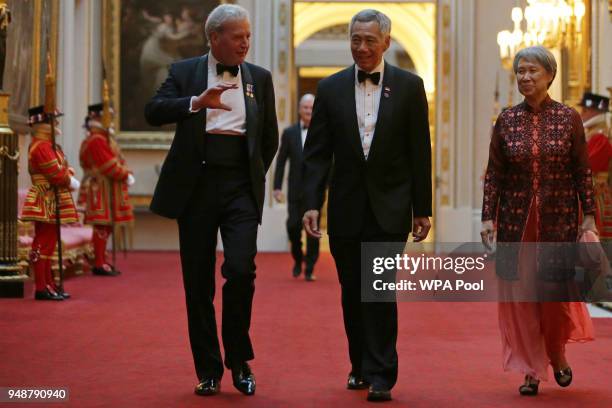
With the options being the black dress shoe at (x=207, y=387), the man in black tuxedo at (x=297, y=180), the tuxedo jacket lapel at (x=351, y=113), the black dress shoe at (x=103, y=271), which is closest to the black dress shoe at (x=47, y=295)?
the black dress shoe at (x=103, y=271)

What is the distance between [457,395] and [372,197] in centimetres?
96

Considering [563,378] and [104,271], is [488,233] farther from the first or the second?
[104,271]

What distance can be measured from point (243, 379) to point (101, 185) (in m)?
7.08

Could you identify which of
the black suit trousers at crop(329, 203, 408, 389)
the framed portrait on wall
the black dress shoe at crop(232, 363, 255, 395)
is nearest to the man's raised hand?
the black suit trousers at crop(329, 203, 408, 389)

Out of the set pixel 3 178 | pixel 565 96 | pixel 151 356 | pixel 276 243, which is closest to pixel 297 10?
pixel 276 243

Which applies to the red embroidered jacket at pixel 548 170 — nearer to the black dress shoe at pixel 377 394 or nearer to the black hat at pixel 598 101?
the black dress shoe at pixel 377 394

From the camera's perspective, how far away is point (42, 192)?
9.12m

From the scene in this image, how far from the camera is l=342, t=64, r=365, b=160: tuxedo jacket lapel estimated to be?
15.7 feet

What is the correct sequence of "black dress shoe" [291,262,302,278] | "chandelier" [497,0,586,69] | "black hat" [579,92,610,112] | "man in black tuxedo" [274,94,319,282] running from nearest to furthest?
"black hat" [579,92,610,112]
"man in black tuxedo" [274,94,319,282]
"black dress shoe" [291,262,302,278]
"chandelier" [497,0,586,69]

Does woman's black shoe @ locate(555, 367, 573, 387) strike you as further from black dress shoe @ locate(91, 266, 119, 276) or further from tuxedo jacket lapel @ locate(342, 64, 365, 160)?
black dress shoe @ locate(91, 266, 119, 276)

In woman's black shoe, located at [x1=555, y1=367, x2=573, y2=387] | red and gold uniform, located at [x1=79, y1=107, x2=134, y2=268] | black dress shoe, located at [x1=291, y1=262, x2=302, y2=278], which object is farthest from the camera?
black dress shoe, located at [x1=291, y1=262, x2=302, y2=278]

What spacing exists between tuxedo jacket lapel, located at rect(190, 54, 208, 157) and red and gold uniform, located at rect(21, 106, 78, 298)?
449 centimetres

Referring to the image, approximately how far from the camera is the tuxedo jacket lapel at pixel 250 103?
4797 mm

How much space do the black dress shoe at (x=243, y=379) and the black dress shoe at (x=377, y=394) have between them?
21.2 inches
